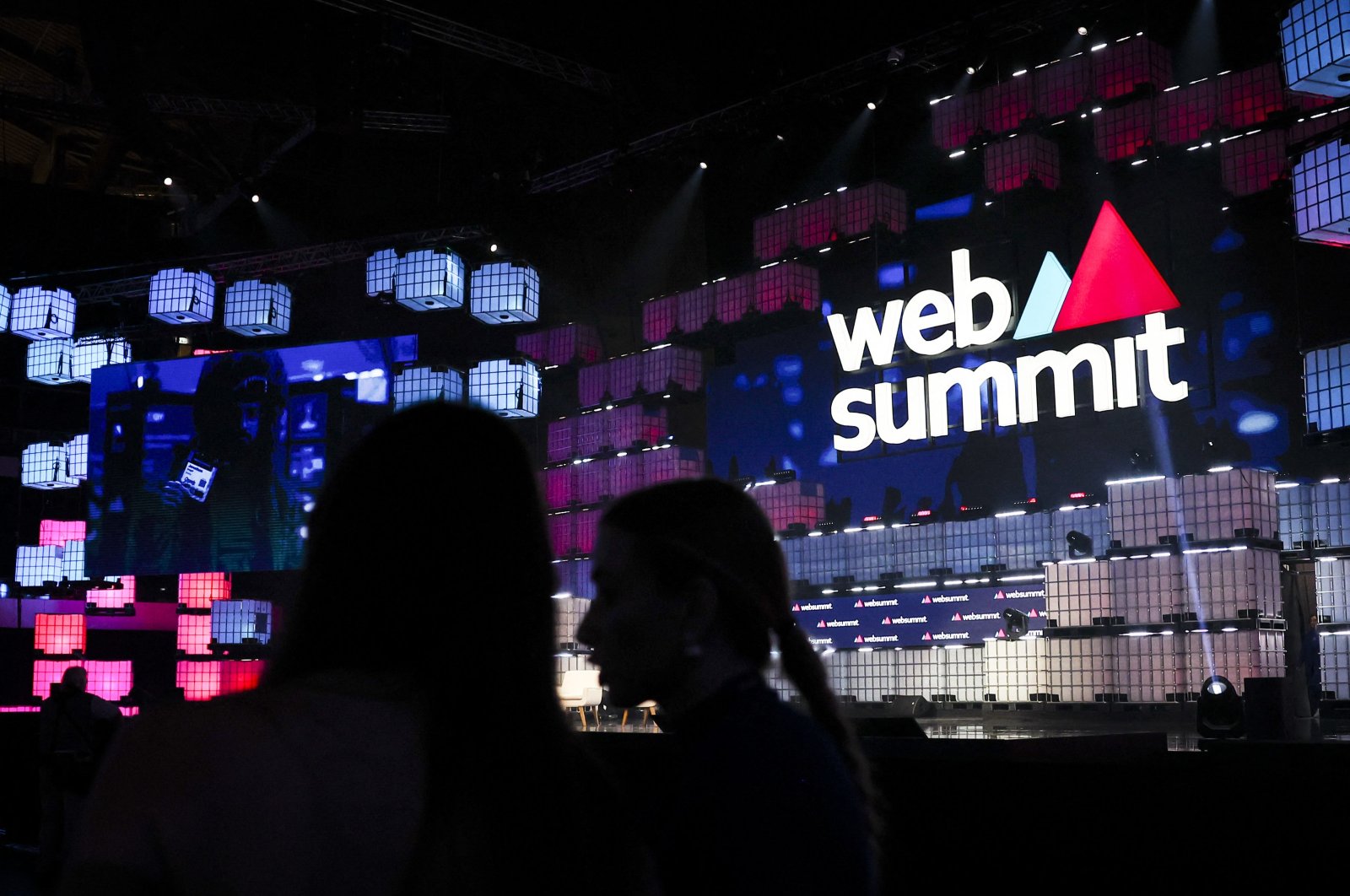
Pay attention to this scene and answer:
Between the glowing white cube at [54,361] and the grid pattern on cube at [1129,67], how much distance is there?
565 inches

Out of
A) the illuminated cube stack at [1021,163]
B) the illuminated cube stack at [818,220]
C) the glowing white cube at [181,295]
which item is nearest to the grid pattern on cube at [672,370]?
the illuminated cube stack at [818,220]

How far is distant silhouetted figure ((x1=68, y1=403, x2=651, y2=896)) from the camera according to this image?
2.92 ft

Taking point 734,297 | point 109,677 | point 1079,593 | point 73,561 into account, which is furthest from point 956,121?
point 109,677

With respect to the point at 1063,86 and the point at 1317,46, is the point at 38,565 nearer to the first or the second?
the point at 1063,86

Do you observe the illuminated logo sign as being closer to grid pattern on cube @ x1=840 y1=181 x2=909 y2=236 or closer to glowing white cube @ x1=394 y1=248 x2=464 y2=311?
grid pattern on cube @ x1=840 y1=181 x2=909 y2=236

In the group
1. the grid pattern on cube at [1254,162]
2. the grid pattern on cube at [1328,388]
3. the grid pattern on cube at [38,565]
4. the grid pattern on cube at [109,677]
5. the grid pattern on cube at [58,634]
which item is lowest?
the grid pattern on cube at [109,677]

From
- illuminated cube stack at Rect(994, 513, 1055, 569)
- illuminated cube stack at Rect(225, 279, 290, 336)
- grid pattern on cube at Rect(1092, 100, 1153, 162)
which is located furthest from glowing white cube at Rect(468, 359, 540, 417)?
grid pattern on cube at Rect(1092, 100, 1153, 162)

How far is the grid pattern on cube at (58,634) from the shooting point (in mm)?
19688

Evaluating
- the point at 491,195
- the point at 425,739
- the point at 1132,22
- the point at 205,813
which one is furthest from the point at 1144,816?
the point at 491,195

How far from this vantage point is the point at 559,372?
1806 cm

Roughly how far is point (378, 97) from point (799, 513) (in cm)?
773

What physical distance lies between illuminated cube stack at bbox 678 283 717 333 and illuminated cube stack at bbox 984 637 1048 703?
5.86 metres

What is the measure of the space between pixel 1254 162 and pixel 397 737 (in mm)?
11925

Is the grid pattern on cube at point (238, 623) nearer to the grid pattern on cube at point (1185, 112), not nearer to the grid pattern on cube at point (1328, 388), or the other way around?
the grid pattern on cube at point (1185, 112)
